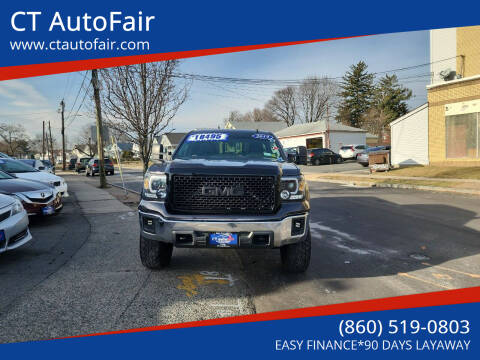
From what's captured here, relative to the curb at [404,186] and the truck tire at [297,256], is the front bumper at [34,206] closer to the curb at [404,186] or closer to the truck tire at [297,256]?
the truck tire at [297,256]

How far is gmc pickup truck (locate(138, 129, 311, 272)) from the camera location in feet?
12.2

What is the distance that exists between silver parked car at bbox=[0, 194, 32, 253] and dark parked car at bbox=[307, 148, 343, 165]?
90.7 ft

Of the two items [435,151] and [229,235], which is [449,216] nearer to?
[229,235]

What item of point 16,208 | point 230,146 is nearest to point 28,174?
point 16,208

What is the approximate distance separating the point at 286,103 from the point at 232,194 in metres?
69.4

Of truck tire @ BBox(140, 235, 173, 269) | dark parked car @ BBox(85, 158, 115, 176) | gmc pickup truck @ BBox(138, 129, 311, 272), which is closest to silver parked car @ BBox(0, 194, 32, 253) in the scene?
truck tire @ BBox(140, 235, 173, 269)

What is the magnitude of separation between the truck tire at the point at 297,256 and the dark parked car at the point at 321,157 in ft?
90.6

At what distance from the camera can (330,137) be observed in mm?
40062

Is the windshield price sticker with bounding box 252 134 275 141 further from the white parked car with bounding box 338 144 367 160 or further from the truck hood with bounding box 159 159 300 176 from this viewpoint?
the white parked car with bounding box 338 144 367 160

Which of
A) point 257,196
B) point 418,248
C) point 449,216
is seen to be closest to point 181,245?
point 257,196

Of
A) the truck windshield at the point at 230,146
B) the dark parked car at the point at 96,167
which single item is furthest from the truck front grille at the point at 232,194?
the dark parked car at the point at 96,167

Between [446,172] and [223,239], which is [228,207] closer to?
[223,239]

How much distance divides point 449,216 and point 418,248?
316 centimetres

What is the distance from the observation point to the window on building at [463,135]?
17406 mm
